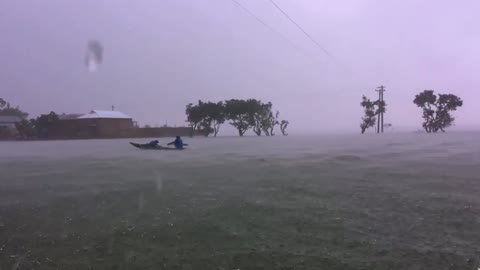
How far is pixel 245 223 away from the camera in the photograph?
5.61m

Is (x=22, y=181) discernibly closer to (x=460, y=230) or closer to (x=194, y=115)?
(x=460, y=230)

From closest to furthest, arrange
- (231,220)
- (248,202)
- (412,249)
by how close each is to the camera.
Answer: (412,249) → (231,220) → (248,202)

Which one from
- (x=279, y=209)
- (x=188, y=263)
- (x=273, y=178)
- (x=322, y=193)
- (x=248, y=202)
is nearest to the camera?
(x=188, y=263)

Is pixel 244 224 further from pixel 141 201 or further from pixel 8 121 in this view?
pixel 8 121

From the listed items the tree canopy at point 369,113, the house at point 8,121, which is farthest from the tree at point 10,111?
the tree canopy at point 369,113

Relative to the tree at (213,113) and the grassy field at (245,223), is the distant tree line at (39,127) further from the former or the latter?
the grassy field at (245,223)

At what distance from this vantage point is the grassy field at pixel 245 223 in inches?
171

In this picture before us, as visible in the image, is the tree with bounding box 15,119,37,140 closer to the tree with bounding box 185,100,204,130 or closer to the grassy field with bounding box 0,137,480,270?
the tree with bounding box 185,100,204,130

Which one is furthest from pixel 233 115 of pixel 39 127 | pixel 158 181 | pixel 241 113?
pixel 158 181

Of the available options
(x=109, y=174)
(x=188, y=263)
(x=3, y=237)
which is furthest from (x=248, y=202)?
(x=109, y=174)

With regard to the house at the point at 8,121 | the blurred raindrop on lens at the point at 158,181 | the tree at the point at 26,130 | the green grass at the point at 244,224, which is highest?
the house at the point at 8,121

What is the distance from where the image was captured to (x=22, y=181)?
10.2m

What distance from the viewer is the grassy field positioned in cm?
436

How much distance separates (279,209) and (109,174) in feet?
21.4
